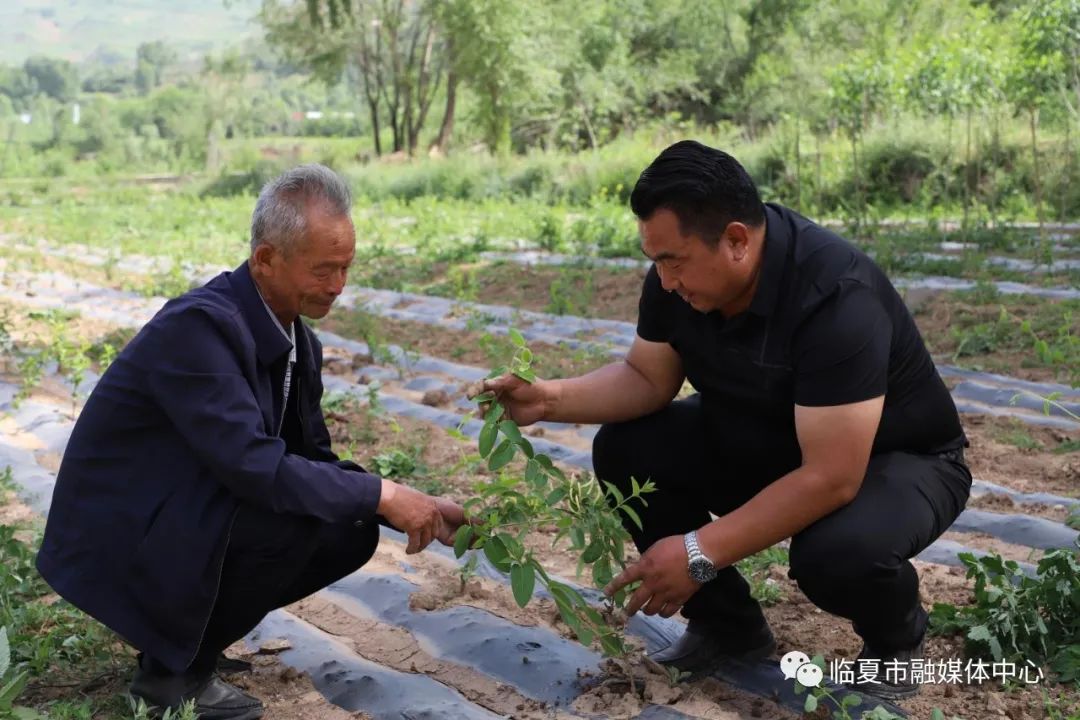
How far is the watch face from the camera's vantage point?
7.75 feet

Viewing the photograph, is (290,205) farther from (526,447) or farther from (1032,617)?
(1032,617)

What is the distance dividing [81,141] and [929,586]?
4388 cm

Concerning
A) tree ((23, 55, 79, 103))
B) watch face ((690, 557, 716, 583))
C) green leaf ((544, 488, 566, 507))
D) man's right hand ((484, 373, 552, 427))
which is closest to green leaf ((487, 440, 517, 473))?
green leaf ((544, 488, 566, 507))

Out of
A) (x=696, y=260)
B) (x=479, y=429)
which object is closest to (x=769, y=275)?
(x=696, y=260)

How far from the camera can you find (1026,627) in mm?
2607

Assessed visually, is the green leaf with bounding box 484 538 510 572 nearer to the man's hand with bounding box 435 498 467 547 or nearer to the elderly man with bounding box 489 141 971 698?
the man's hand with bounding box 435 498 467 547

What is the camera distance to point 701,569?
2.37 meters

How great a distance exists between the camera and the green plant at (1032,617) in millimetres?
2590

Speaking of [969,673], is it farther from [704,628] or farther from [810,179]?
[810,179]

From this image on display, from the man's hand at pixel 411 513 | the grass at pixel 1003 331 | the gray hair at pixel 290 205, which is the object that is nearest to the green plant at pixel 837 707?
the man's hand at pixel 411 513

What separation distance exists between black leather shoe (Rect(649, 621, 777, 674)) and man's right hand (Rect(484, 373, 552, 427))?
0.64 meters

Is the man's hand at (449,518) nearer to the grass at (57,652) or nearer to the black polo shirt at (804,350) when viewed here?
the black polo shirt at (804,350)

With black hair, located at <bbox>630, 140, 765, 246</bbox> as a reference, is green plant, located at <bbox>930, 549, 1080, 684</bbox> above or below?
below

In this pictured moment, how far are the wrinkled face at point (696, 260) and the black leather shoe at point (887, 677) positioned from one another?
88cm
